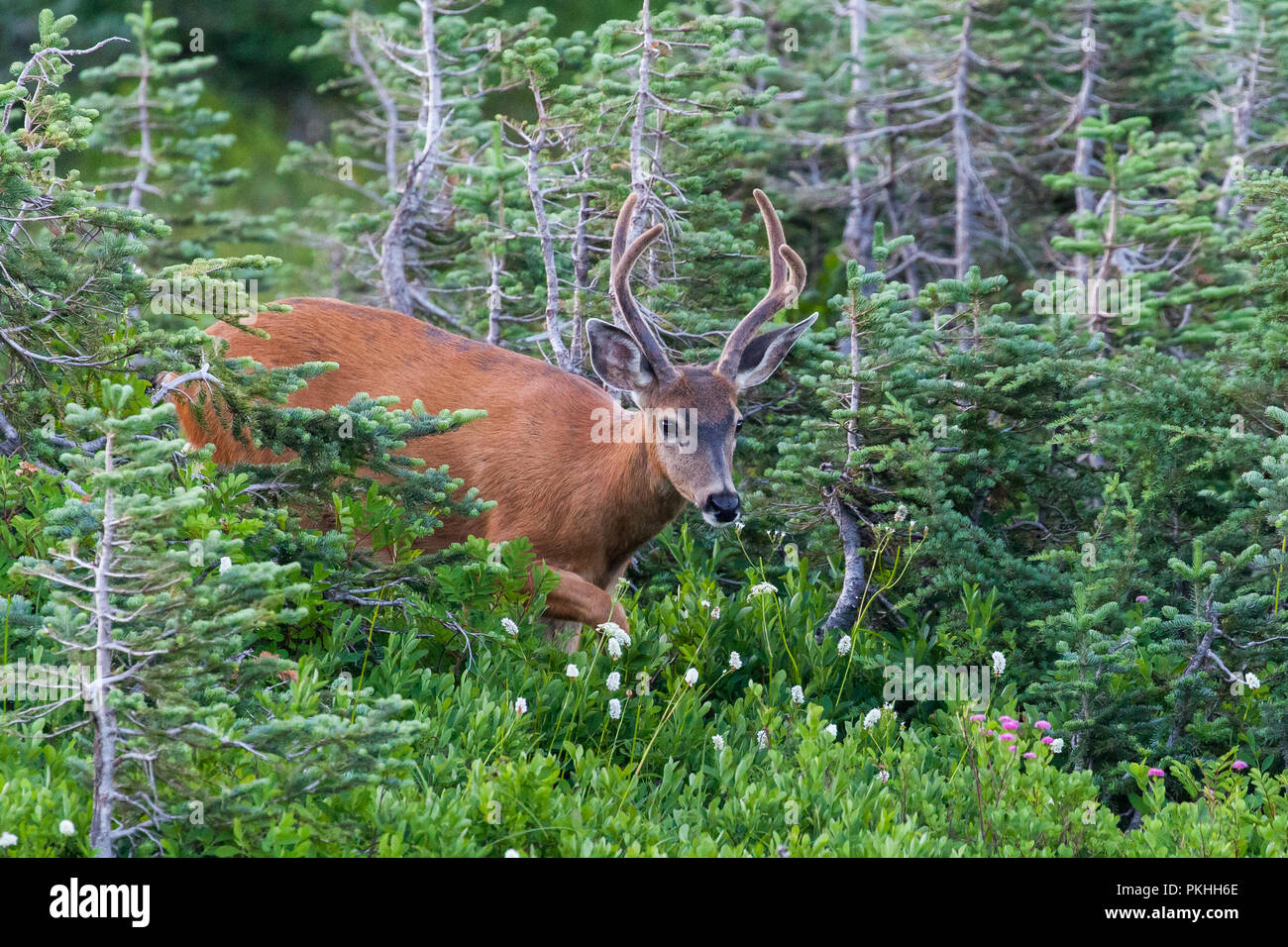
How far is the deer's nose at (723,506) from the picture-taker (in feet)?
21.0

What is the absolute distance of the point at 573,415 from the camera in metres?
7.32

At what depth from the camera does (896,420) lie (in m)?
7.02

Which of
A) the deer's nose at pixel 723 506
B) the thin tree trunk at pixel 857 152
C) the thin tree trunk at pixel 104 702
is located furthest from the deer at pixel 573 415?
the thin tree trunk at pixel 857 152

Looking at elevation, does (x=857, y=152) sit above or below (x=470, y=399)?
above

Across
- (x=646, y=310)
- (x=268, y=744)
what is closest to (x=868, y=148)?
(x=646, y=310)

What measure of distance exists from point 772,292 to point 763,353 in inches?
11.8

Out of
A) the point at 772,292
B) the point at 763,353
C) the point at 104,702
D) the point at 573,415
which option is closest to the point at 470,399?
the point at 573,415

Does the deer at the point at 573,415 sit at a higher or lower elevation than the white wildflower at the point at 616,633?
higher

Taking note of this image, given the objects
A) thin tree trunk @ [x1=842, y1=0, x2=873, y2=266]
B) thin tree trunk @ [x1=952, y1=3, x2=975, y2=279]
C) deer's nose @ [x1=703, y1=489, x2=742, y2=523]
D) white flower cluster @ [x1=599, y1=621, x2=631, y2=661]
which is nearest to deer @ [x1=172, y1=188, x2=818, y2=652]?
deer's nose @ [x1=703, y1=489, x2=742, y2=523]

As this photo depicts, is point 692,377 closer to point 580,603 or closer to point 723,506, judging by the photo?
point 723,506

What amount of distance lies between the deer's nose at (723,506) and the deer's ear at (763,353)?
0.81 meters

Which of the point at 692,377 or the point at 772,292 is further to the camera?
the point at 772,292

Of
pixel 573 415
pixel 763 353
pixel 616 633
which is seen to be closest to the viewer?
pixel 616 633

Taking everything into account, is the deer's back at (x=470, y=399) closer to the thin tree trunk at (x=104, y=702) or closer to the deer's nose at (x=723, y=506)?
the deer's nose at (x=723, y=506)
